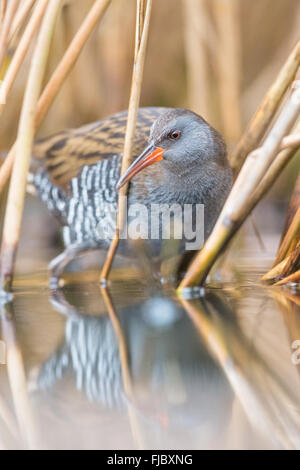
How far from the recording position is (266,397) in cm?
115

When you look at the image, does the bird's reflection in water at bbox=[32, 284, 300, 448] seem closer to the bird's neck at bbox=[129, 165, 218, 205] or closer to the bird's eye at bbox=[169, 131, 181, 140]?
the bird's neck at bbox=[129, 165, 218, 205]

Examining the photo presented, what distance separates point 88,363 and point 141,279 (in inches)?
35.9

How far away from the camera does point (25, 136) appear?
1892 millimetres

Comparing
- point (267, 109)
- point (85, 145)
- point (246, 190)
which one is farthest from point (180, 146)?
point (85, 145)

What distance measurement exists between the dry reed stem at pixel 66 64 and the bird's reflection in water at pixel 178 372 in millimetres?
513

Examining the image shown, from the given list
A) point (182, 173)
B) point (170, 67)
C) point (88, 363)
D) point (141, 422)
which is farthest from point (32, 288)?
point (170, 67)

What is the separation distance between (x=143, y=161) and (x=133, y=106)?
0.21 m

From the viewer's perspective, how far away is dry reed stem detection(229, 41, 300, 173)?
5.82ft

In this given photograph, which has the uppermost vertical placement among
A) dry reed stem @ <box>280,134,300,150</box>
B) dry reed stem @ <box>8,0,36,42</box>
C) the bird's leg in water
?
dry reed stem @ <box>8,0,36,42</box>

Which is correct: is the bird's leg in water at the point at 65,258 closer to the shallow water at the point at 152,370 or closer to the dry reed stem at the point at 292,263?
the shallow water at the point at 152,370

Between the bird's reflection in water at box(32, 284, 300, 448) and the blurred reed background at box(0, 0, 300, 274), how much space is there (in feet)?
4.41

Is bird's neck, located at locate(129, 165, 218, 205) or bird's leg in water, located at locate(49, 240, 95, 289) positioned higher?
bird's neck, located at locate(129, 165, 218, 205)

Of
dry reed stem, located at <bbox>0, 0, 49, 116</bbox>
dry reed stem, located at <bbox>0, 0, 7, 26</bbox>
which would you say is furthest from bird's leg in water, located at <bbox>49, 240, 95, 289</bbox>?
dry reed stem, located at <bbox>0, 0, 7, 26</bbox>

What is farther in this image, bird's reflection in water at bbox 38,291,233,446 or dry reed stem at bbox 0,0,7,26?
dry reed stem at bbox 0,0,7,26
